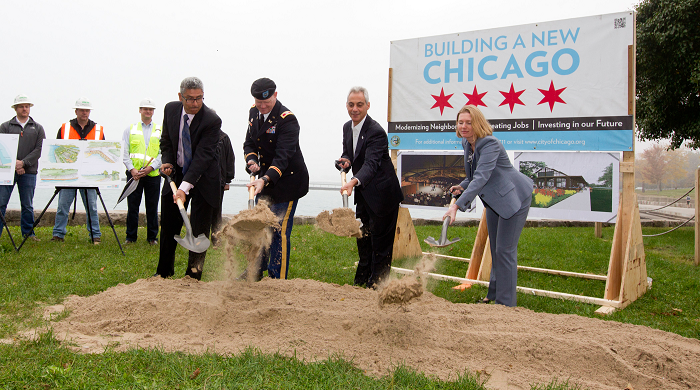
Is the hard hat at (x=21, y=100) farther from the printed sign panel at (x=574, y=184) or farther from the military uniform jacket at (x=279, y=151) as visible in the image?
the printed sign panel at (x=574, y=184)

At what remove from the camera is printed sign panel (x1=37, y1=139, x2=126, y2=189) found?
6.65m

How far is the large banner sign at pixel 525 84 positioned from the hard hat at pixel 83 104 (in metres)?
4.78

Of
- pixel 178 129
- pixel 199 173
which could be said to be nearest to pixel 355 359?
pixel 199 173

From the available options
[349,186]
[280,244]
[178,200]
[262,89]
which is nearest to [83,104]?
[178,200]

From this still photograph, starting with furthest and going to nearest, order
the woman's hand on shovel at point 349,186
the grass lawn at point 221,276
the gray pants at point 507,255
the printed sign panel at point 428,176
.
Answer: the printed sign panel at point 428,176
the woman's hand on shovel at point 349,186
the gray pants at point 507,255
the grass lawn at point 221,276

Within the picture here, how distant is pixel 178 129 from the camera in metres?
4.34

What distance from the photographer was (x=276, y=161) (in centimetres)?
424

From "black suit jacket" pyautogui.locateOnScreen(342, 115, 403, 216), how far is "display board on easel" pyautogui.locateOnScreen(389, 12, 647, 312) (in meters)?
1.46

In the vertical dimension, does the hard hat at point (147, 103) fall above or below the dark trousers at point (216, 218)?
above

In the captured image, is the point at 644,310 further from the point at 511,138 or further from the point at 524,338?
the point at 511,138

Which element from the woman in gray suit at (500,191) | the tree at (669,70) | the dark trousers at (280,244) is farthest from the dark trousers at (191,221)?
the tree at (669,70)

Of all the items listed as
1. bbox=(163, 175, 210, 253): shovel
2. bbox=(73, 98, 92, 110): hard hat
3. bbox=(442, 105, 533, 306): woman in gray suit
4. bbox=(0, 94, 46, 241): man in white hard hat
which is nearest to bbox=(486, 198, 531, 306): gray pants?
bbox=(442, 105, 533, 306): woman in gray suit

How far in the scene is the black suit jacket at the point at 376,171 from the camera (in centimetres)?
457

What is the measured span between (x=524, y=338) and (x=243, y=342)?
1870 millimetres
